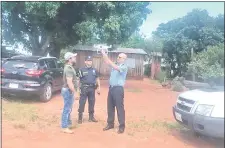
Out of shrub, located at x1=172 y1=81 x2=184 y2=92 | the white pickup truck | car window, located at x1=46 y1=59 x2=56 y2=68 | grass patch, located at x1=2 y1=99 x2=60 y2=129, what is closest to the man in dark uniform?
grass patch, located at x1=2 y1=99 x2=60 y2=129

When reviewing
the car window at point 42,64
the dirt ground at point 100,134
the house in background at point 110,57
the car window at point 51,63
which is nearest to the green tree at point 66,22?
the car window at point 51,63

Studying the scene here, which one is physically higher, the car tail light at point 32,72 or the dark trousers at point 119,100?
the car tail light at point 32,72

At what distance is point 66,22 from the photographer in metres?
15.7

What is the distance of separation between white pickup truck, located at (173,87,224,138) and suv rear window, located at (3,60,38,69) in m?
5.11

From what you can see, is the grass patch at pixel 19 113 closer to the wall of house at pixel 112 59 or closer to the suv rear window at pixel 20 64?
the suv rear window at pixel 20 64

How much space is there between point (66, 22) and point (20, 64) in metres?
6.78

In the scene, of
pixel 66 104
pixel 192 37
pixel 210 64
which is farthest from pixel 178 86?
pixel 66 104

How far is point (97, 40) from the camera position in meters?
14.7

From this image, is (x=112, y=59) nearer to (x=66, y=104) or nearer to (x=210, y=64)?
(x=66, y=104)

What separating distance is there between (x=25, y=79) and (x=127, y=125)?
376 cm

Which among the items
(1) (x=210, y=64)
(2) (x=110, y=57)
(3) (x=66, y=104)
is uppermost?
(2) (x=110, y=57)

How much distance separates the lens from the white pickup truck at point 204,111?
4785 millimetres

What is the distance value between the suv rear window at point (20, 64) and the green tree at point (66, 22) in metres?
3.60

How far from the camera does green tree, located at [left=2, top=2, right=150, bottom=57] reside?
13.4 m
